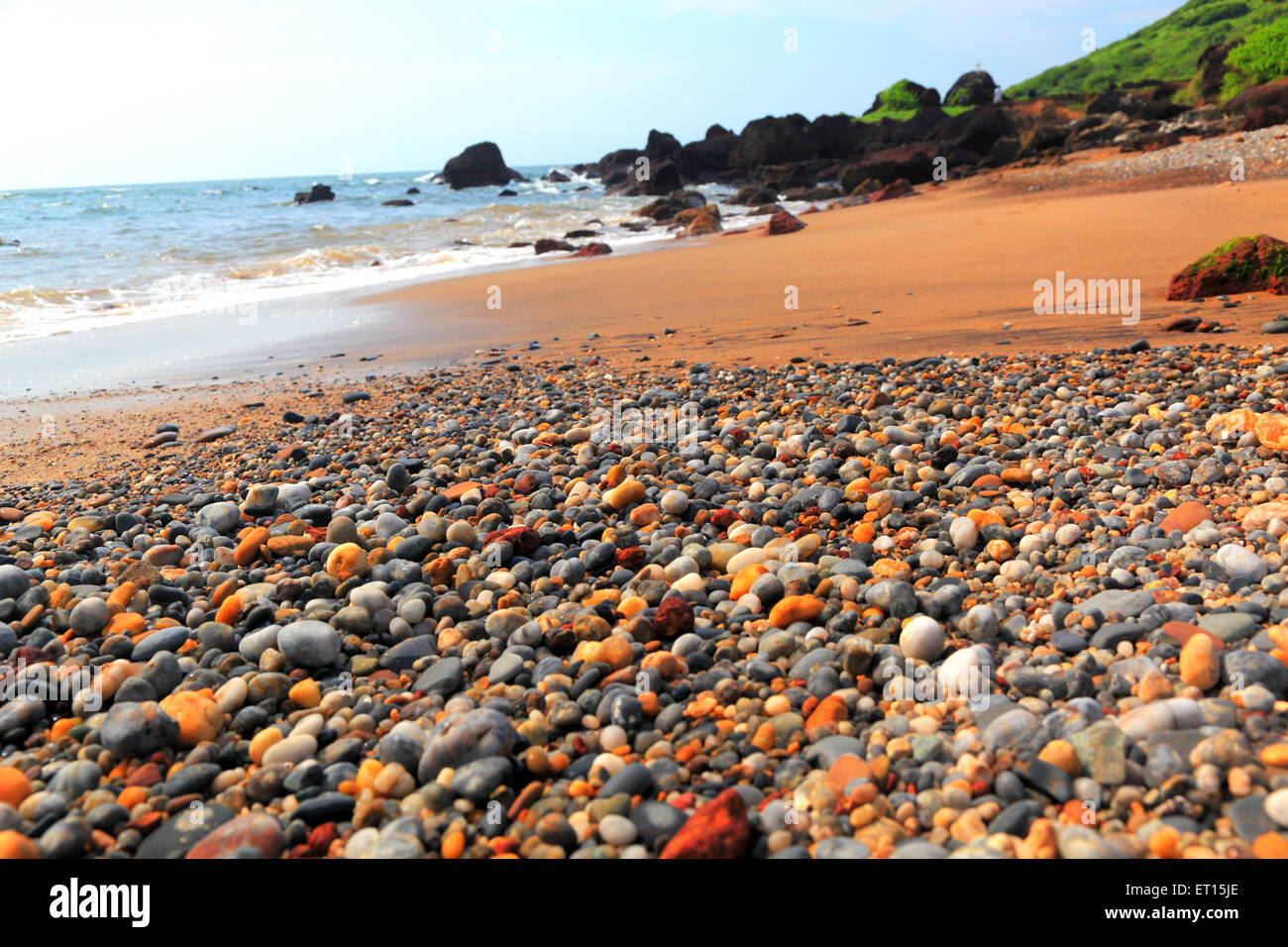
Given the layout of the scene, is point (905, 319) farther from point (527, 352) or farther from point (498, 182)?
point (498, 182)

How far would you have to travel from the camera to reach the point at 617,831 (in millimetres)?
1793

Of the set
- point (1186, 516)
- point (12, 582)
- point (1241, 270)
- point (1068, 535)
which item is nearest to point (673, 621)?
point (1068, 535)

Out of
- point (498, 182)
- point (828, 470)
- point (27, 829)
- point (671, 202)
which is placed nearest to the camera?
point (27, 829)

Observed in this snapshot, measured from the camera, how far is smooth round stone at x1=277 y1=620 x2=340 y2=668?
8.46ft

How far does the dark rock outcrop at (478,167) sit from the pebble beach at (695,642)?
183 feet

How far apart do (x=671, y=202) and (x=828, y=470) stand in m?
24.0

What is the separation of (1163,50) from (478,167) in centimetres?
4733

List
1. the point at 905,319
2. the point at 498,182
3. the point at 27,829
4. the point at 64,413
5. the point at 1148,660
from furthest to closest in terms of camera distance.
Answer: the point at 498,182 → the point at 905,319 → the point at 64,413 → the point at 1148,660 → the point at 27,829

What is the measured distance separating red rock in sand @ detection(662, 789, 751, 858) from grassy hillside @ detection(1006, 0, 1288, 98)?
182ft

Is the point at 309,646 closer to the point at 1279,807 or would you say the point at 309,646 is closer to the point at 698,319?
the point at 1279,807

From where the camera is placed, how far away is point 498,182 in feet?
185

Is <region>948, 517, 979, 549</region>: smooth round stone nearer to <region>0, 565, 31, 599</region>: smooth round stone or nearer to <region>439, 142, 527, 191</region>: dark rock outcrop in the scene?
<region>0, 565, 31, 599</region>: smooth round stone

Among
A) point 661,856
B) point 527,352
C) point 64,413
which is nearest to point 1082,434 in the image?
point 661,856

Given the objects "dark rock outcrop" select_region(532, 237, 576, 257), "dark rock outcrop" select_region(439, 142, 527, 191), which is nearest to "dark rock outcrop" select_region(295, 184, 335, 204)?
"dark rock outcrop" select_region(439, 142, 527, 191)
